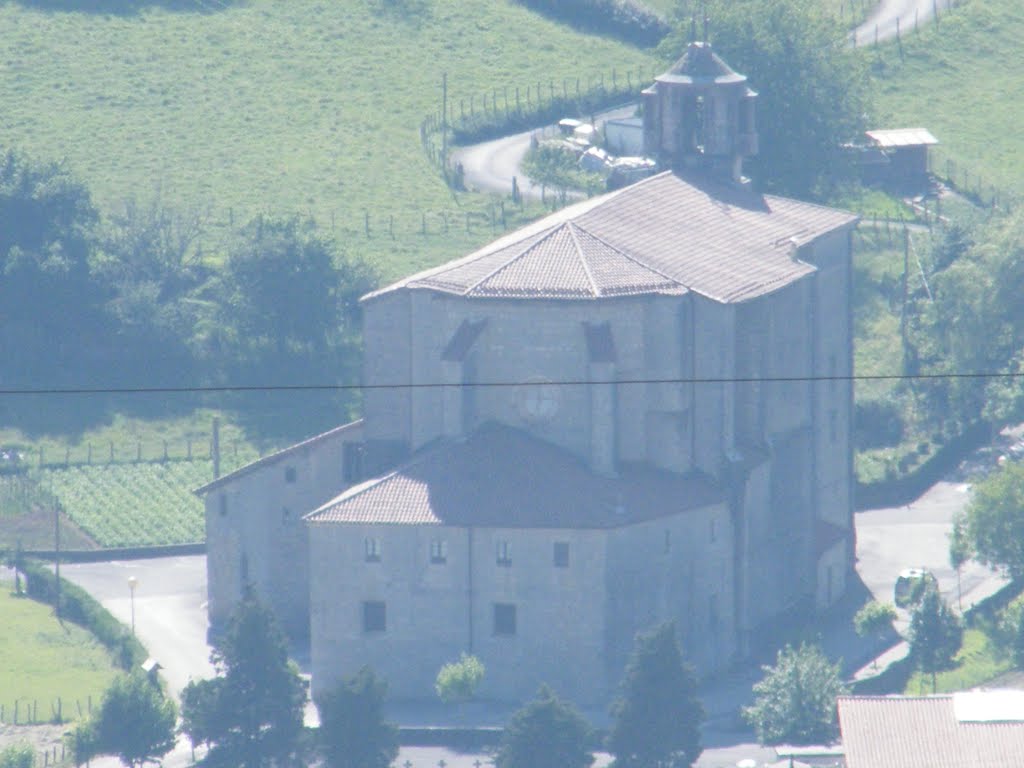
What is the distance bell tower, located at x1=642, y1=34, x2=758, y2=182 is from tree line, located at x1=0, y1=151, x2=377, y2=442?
1910 cm

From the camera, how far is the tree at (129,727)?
305 feet

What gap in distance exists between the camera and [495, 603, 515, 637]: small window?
99375mm

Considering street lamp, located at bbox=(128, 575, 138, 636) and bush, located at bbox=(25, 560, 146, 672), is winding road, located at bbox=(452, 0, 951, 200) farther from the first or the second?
bush, located at bbox=(25, 560, 146, 672)

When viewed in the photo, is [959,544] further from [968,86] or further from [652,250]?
[968,86]

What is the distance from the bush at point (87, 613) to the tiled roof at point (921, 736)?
2557cm

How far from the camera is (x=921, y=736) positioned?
82938 millimetres

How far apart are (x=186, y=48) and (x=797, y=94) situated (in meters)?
36.4

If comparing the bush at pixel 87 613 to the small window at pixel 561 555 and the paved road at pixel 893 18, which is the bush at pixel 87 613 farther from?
the paved road at pixel 893 18

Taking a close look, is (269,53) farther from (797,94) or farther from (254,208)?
(797,94)

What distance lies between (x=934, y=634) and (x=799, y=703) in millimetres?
8141

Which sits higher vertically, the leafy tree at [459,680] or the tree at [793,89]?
the tree at [793,89]

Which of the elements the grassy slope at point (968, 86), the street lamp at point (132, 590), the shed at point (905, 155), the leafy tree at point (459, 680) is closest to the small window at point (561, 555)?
the leafy tree at point (459, 680)

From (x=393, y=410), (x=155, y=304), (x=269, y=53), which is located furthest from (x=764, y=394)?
(x=269, y=53)

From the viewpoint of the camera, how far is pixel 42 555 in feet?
371
